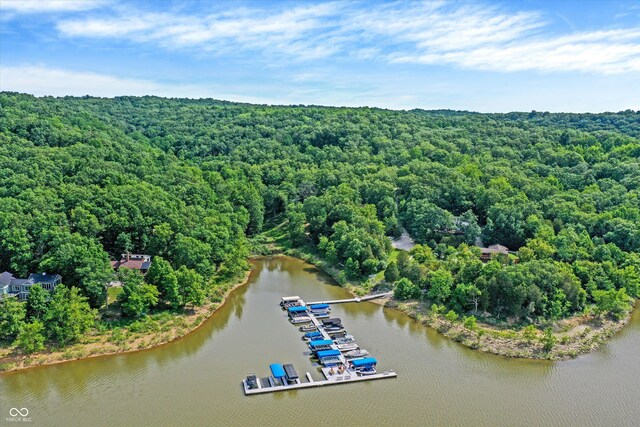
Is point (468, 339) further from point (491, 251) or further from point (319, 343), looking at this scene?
point (491, 251)

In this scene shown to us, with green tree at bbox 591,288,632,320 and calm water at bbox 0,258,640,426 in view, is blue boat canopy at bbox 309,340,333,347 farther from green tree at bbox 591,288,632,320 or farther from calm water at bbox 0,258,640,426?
green tree at bbox 591,288,632,320

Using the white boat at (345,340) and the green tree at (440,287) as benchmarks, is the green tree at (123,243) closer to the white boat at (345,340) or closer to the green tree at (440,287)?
the white boat at (345,340)

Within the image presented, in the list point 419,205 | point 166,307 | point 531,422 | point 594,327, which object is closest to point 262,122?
point 419,205

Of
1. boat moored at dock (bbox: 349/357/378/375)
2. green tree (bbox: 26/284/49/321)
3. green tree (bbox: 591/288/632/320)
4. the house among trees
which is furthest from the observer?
green tree (bbox: 591/288/632/320)

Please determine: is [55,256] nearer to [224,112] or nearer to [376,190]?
[376,190]

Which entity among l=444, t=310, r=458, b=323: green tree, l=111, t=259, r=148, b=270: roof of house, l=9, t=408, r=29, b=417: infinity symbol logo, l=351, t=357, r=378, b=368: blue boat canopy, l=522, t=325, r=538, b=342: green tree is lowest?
l=9, t=408, r=29, b=417: infinity symbol logo

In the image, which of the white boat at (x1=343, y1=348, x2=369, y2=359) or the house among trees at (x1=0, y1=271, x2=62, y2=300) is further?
the house among trees at (x1=0, y1=271, x2=62, y2=300)

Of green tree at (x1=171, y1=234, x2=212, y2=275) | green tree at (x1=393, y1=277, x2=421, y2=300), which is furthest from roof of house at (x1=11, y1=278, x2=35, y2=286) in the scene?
green tree at (x1=393, y1=277, x2=421, y2=300)

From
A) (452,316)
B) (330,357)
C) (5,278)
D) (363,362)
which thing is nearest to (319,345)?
(330,357)
